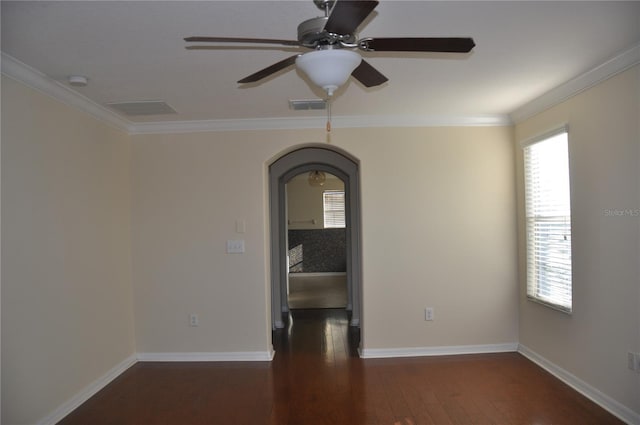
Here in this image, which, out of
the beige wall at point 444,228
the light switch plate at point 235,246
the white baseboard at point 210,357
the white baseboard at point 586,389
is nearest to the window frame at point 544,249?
the beige wall at point 444,228

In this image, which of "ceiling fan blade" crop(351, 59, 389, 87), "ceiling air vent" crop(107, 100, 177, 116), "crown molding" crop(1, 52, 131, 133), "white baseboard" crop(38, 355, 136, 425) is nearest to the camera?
"ceiling fan blade" crop(351, 59, 389, 87)

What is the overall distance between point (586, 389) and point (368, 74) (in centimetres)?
295

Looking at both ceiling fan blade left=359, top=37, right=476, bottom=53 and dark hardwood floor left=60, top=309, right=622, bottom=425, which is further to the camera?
dark hardwood floor left=60, top=309, right=622, bottom=425

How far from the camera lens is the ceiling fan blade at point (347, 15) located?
4.18 ft

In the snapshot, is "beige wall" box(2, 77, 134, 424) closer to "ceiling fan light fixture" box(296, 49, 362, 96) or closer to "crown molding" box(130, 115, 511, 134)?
"crown molding" box(130, 115, 511, 134)

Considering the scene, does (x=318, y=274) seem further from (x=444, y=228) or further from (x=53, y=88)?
(x=53, y=88)

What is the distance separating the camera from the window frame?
3166 millimetres

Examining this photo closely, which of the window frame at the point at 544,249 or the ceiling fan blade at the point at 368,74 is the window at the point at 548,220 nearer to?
the window frame at the point at 544,249

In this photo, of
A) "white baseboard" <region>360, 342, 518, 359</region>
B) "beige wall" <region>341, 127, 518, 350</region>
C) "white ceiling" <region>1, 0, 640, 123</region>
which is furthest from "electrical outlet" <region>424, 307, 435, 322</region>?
"white ceiling" <region>1, 0, 640, 123</region>

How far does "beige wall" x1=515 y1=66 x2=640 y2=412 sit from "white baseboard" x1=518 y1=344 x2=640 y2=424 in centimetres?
4

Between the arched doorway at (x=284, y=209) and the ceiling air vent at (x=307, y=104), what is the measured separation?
0.94 meters

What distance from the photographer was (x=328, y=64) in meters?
1.54

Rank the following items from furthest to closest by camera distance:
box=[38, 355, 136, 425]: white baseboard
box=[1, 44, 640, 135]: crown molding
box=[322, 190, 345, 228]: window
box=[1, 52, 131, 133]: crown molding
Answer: box=[322, 190, 345, 228]: window → box=[1, 44, 640, 135]: crown molding → box=[38, 355, 136, 425]: white baseboard → box=[1, 52, 131, 133]: crown molding

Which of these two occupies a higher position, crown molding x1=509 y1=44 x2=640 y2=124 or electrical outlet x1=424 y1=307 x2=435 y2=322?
crown molding x1=509 y1=44 x2=640 y2=124
